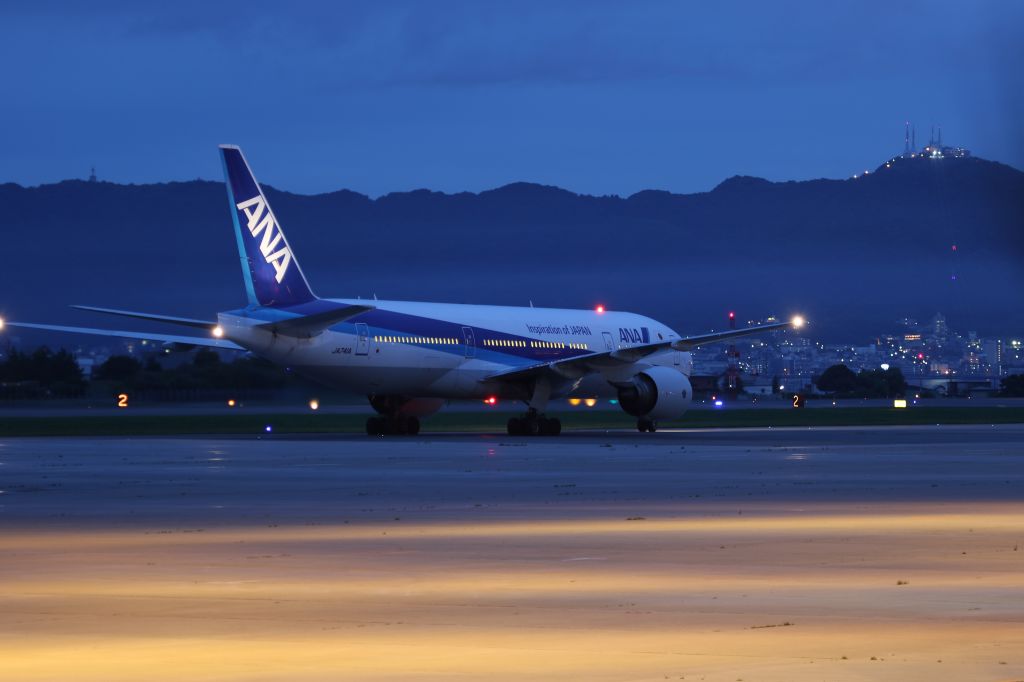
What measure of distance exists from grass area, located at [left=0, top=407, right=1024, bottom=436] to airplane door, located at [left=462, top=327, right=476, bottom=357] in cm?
572

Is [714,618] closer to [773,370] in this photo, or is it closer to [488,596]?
[488,596]

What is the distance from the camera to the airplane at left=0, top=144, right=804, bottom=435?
170ft

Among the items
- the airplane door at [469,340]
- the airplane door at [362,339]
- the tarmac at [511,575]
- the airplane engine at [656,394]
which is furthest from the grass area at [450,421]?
the tarmac at [511,575]

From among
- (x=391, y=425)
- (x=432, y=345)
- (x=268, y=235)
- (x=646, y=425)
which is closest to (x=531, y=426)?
(x=432, y=345)

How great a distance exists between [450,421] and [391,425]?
1426 cm

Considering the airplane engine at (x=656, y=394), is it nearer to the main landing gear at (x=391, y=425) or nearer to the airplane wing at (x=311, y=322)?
the main landing gear at (x=391, y=425)

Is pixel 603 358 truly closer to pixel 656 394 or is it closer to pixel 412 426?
pixel 656 394

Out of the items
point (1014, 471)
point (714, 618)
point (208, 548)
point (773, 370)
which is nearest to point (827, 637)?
point (714, 618)

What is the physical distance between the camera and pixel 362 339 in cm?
5353

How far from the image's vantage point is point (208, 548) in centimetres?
1880

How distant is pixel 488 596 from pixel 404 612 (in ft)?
3.72

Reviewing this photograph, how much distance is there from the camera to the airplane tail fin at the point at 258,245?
5188 centimetres

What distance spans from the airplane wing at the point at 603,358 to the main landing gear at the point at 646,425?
263 cm

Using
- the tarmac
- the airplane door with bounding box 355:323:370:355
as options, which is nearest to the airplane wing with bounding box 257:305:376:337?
the airplane door with bounding box 355:323:370:355
